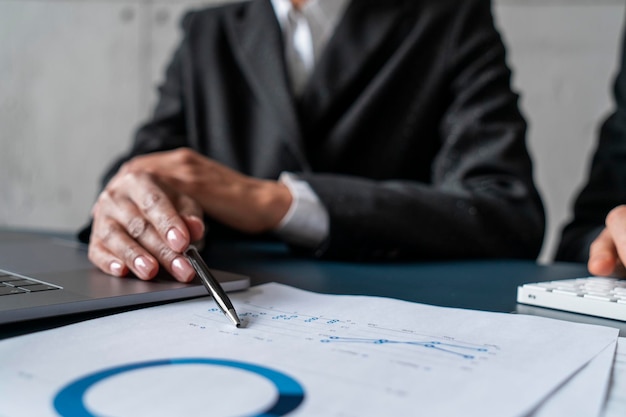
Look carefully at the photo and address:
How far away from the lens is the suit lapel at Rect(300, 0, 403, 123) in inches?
40.8

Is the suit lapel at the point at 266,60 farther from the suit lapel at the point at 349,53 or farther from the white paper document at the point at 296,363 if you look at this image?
the white paper document at the point at 296,363

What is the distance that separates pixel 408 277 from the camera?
62 centimetres

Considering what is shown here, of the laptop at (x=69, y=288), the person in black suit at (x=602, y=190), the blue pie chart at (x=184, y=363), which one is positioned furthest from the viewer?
the person in black suit at (x=602, y=190)

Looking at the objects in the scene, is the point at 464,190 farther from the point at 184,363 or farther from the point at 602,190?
the point at 184,363

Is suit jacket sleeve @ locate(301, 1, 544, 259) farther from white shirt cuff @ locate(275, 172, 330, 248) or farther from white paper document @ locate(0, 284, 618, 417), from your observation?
white paper document @ locate(0, 284, 618, 417)

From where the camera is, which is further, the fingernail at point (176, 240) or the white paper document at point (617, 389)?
the fingernail at point (176, 240)

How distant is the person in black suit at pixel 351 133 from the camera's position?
0.75 m

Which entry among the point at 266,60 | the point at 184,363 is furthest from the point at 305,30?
the point at 184,363

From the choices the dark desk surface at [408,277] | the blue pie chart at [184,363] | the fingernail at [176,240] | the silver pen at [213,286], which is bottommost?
the dark desk surface at [408,277]

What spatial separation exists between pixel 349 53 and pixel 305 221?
42 centimetres

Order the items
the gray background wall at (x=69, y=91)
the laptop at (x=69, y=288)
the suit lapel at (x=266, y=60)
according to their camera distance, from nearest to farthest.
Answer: the laptop at (x=69, y=288)
the suit lapel at (x=266, y=60)
the gray background wall at (x=69, y=91)

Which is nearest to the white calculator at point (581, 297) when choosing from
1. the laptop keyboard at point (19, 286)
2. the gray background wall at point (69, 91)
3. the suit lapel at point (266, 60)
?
the laptop keyboard at point (19, 286)

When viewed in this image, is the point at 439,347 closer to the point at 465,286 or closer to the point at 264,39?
the point at 465,286

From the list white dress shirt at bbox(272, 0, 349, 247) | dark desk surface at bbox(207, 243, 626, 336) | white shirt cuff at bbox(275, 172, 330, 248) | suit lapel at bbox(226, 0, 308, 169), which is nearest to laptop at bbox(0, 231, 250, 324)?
dark desk surface at bbox(207, 243, 626, 336)
